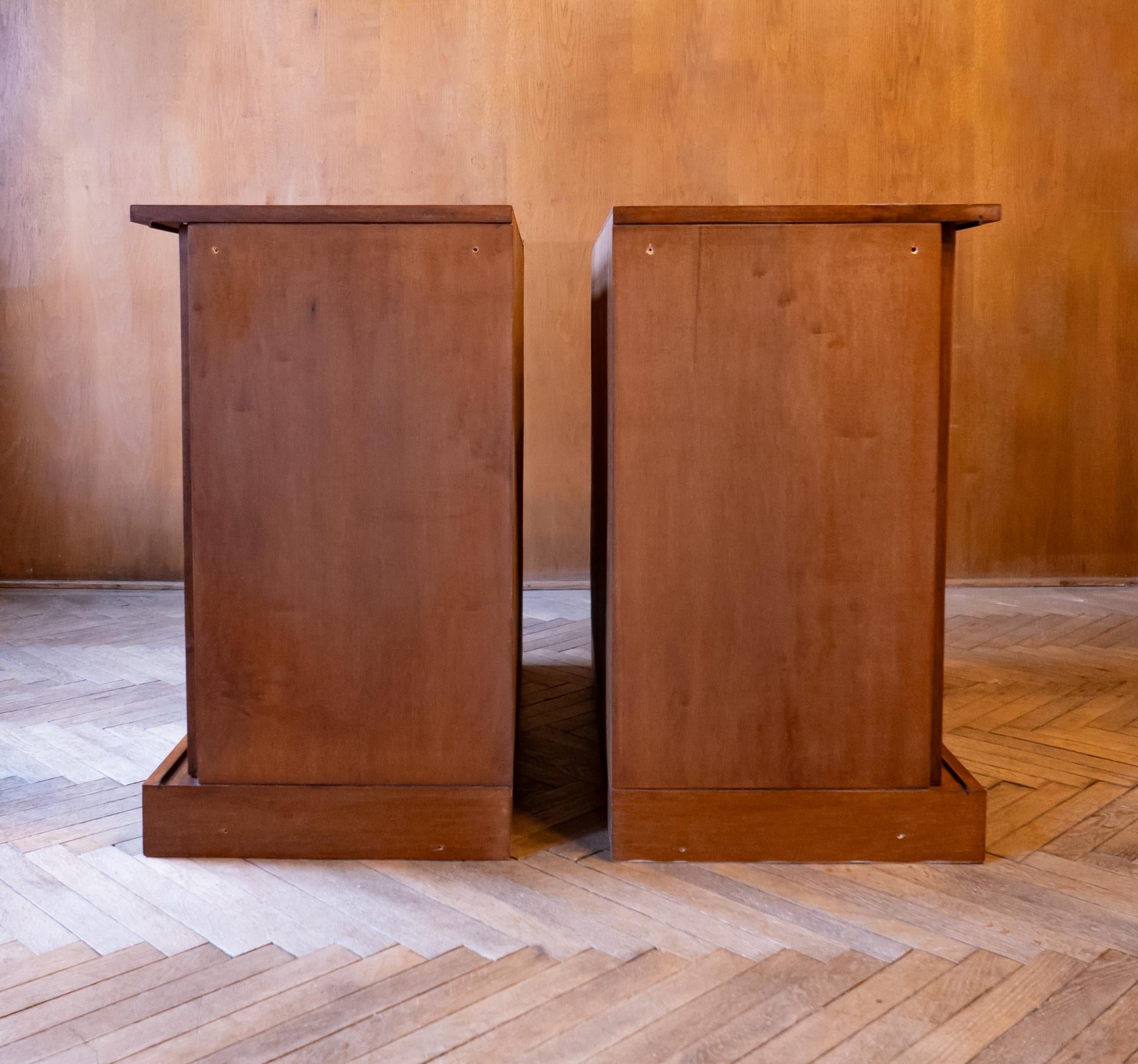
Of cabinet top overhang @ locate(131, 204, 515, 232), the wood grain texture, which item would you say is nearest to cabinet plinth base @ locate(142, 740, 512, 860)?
cabinet top overhang @ locate(131, 204, 515, 232)

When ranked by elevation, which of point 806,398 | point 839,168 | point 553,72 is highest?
point 553,72

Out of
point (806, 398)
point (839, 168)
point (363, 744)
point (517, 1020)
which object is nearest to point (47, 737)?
point (363, 744)

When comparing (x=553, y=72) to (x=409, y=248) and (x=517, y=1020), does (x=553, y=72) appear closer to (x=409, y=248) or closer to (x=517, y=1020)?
(x=409, y=248)

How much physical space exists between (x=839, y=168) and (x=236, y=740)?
8.77 ft

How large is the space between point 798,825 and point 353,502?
754mm

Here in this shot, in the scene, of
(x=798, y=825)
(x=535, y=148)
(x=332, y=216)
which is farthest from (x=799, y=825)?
(x=535, y=148)

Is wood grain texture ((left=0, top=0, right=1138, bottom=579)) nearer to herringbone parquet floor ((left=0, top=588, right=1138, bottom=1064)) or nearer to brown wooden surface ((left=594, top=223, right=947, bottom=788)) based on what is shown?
herringbone parquet floor ((left=0, top=588, right=1138, bottom=1064))

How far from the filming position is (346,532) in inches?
58.2

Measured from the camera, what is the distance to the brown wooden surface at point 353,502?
1437mm

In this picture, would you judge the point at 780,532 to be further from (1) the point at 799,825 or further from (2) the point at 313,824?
(2) the point at 313,824

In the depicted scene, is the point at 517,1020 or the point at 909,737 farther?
the point at 909,737

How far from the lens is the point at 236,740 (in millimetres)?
1509

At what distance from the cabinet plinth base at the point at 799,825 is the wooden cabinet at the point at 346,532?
7.9 inches

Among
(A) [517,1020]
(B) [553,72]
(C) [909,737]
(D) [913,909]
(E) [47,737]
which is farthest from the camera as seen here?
(B) [553,72]
